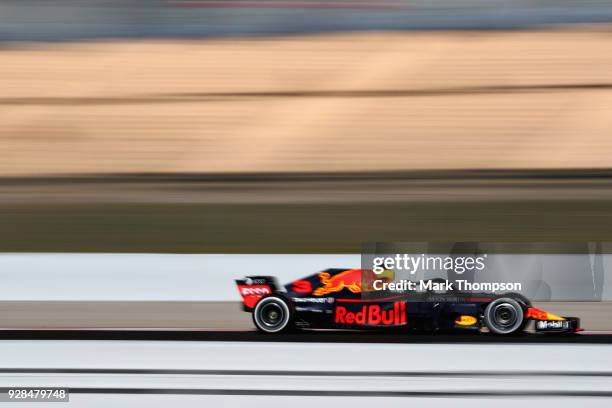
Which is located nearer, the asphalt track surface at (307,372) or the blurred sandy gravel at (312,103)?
the asphalt track surface at (307,372)

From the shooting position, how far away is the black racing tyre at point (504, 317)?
15.8 ft

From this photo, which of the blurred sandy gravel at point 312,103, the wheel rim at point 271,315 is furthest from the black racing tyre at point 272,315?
the blurred sandy gravel at point 312,103

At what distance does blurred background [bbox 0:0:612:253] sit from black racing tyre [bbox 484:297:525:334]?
5172mm

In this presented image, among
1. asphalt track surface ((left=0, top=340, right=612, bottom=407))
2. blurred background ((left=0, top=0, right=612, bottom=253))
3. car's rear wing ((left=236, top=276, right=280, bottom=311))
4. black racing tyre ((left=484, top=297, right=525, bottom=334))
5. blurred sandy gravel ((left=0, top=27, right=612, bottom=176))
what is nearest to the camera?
asphalt track surface ((left=0, top=340, right=612, bottom=407))

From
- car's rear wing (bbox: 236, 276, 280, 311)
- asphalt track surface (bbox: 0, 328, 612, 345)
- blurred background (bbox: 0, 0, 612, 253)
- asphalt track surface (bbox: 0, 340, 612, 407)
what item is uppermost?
blurred background (bbox: 0, 0, 612, 253)

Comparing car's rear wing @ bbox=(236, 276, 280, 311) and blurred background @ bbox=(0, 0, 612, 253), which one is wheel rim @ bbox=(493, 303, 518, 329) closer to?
car's rear wing @ bbox=(236, 276, 280, 311)

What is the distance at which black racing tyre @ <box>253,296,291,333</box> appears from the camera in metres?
4.97

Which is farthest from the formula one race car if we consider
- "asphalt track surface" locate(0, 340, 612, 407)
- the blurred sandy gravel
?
the blurred sandy gravel

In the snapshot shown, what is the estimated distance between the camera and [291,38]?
13.7m

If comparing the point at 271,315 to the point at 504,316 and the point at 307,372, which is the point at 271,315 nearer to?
the point at 307,372

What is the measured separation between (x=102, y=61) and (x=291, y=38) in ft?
9.75

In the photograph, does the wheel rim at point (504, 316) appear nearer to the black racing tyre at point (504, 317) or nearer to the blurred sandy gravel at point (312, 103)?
the black racing tyre at point (504, 317)

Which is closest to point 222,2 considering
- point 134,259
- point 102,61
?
point 102,61

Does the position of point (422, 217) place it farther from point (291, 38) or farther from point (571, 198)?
point (291, 38)
